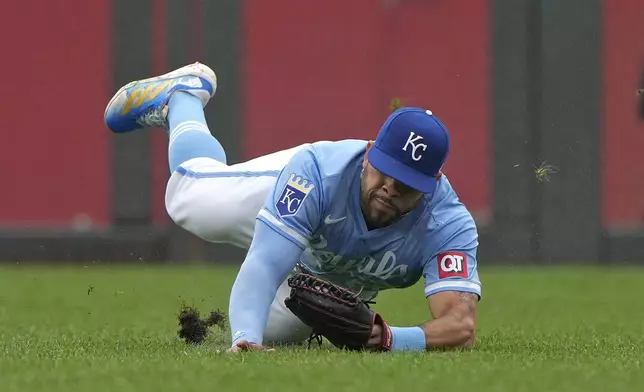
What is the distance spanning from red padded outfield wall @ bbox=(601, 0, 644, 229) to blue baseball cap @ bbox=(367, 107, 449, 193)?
8469mm

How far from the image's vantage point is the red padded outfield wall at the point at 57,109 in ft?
43.5

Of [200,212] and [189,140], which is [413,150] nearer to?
[200,212]

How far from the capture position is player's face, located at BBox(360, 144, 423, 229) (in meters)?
5.20

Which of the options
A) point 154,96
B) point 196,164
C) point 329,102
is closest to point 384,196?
point 196,164

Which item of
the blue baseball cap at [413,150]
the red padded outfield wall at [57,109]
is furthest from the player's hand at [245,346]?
the red padded outfield wall at [57,109]

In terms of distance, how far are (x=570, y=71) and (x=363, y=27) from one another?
1971mm

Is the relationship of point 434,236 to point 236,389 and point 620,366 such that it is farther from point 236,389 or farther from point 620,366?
point 236,389

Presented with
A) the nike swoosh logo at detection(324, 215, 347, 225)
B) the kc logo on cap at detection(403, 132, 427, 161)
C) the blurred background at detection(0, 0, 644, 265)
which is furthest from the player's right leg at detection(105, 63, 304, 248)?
the blurred background at detection(0, 0, 644, 265)

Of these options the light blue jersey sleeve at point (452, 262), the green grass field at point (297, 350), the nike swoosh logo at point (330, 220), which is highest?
the nike swoosh logo at point (330, 220)

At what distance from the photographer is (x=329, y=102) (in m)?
13.4

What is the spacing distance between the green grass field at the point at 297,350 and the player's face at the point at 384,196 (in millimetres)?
522

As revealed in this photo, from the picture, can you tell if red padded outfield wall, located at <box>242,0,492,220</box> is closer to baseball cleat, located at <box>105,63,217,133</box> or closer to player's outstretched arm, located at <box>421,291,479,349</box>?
baseball cleat, located at <box>105,63,217,133</box>

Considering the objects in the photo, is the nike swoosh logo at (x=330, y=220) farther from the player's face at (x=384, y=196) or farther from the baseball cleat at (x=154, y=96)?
the baseball cleat at (x=154, y=96)

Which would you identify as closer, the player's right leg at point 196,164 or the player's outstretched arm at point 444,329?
the player's outstretched arm at point 444,329
